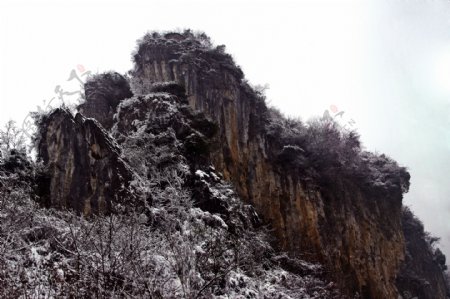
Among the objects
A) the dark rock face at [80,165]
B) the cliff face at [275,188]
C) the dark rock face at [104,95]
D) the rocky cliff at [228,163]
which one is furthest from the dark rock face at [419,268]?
the dark rock face at [104,95]

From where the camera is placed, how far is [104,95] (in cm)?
2636

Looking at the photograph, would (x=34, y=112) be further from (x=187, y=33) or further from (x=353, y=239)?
(x=353, y=239)

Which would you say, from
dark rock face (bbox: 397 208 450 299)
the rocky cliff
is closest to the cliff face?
the rocky cliff

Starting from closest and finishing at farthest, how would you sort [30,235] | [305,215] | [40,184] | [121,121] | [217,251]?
[30,235]
[217,251]
[40,184]
[121,121]
[305,215]

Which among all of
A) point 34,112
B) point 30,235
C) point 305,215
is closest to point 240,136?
point 305,215

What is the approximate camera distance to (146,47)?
28.4 metres

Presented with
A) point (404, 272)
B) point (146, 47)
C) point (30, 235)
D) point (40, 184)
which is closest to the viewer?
point (30, 235)

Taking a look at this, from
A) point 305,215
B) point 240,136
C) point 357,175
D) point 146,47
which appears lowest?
point 305,215

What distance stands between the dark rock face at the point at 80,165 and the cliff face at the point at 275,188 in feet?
20.6

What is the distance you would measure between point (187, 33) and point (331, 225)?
51.4ft

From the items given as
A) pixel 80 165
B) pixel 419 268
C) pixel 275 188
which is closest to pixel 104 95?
pixel 80 165

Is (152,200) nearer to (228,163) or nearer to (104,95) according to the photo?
(228,163)

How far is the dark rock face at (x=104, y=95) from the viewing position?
26.0m

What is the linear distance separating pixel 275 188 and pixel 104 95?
38.3ft
